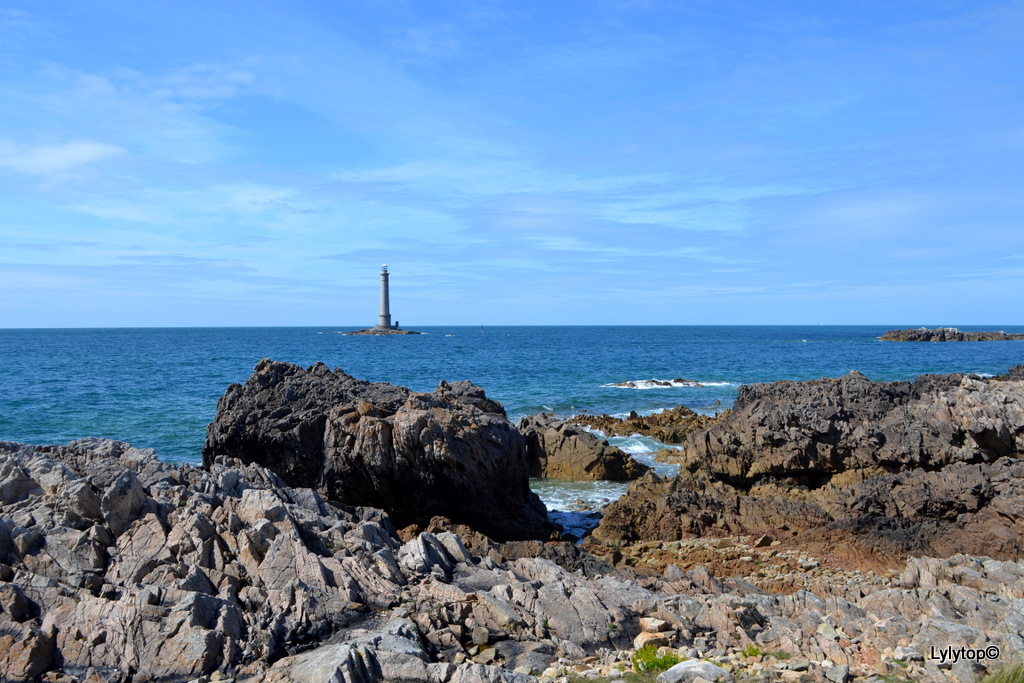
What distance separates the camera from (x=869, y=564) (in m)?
14.8

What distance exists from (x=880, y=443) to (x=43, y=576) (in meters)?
20.6

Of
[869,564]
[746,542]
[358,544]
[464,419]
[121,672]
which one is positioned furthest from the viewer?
[464,419]

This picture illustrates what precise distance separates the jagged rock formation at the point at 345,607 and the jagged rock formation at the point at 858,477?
11.1ft

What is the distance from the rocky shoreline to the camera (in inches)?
344

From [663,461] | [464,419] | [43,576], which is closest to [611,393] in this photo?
[663,461]

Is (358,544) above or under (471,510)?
above

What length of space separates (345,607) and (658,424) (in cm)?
2745

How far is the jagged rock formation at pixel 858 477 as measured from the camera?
50.9ft

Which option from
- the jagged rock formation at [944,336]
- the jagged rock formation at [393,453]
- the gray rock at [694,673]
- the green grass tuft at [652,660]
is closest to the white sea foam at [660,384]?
the jagged rock formation at [393,453]

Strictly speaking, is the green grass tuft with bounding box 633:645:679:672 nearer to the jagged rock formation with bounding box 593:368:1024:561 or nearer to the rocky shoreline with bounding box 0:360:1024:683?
the rocky shoreline with bounding box 0:360:1024:683

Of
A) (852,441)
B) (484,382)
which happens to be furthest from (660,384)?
(852,441)

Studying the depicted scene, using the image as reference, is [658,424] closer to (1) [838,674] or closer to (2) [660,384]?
(2) [660,384]

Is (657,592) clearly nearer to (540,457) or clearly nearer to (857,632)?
(857,632)

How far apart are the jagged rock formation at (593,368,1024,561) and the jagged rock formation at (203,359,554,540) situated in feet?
9.58
